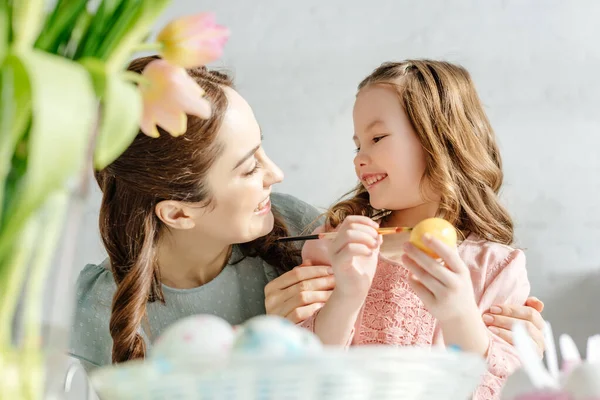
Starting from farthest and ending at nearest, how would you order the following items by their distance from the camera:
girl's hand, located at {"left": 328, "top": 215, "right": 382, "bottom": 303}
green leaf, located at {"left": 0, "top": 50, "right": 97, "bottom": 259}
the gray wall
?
the gray wall
girl's hand, located at {"left": 328, "top": 215, "right": 382, "bottom": 303}
green leaf, located at {"left": 0, "top": 50, "right": 97, "bottom": 259}

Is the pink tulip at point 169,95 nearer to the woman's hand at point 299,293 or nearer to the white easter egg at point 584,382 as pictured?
the white easter egg at point 584,382

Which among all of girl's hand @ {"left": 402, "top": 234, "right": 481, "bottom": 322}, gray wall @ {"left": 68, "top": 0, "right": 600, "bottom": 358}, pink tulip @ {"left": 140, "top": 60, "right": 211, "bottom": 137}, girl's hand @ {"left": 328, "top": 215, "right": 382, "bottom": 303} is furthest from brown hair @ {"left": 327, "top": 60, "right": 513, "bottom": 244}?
pink tulip @ {"left": 140, "top": 60, "right": 211, "bottom": 137}

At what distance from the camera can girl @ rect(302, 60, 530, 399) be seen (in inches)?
63.9

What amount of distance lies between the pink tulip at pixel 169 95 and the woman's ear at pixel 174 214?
855mm

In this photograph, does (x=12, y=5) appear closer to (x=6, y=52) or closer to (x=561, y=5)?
(x=6, y=52)

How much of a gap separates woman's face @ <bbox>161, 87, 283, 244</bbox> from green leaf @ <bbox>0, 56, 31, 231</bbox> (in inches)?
38.0

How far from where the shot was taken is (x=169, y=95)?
752 millimetres

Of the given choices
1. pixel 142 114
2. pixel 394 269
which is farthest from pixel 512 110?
pixel 142 114

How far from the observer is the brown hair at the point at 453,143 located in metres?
1.75

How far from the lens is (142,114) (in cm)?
77

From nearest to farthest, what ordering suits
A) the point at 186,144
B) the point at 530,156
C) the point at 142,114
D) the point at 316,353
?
the point at 316,353, the point at 142,114, the point at 186,144, the point at 530,156

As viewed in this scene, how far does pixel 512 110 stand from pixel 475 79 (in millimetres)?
154

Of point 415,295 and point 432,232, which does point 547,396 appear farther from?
point 415,295

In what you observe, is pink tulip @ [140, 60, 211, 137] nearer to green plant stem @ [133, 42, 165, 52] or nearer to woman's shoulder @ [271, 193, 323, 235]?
green plant stem @ [133, 42, 165, 52]
